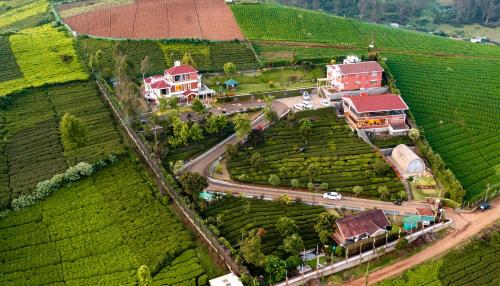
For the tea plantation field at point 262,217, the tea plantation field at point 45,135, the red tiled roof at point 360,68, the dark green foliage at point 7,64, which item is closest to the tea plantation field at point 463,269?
the tea plantation field at point 262,217

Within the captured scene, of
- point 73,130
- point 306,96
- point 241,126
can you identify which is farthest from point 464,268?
point 73,130

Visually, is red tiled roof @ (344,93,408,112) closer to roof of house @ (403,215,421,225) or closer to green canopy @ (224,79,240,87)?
green canopy @ (224,79,240,87)

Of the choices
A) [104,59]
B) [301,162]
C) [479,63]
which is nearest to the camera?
[301,162]

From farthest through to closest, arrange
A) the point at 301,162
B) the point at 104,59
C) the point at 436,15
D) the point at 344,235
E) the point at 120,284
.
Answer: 1. the point at 436,15
2. the point at 104,59
3. the point at 301,162
4. the point at 344,235
5. the point at 120,284

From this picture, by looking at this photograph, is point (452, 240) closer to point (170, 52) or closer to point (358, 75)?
point (358, 75)

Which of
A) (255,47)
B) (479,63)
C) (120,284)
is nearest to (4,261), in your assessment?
(120,284)

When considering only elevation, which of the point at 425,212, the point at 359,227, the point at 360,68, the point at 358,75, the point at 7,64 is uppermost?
the point at 360,68

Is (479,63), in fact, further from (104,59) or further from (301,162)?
(104,59)
